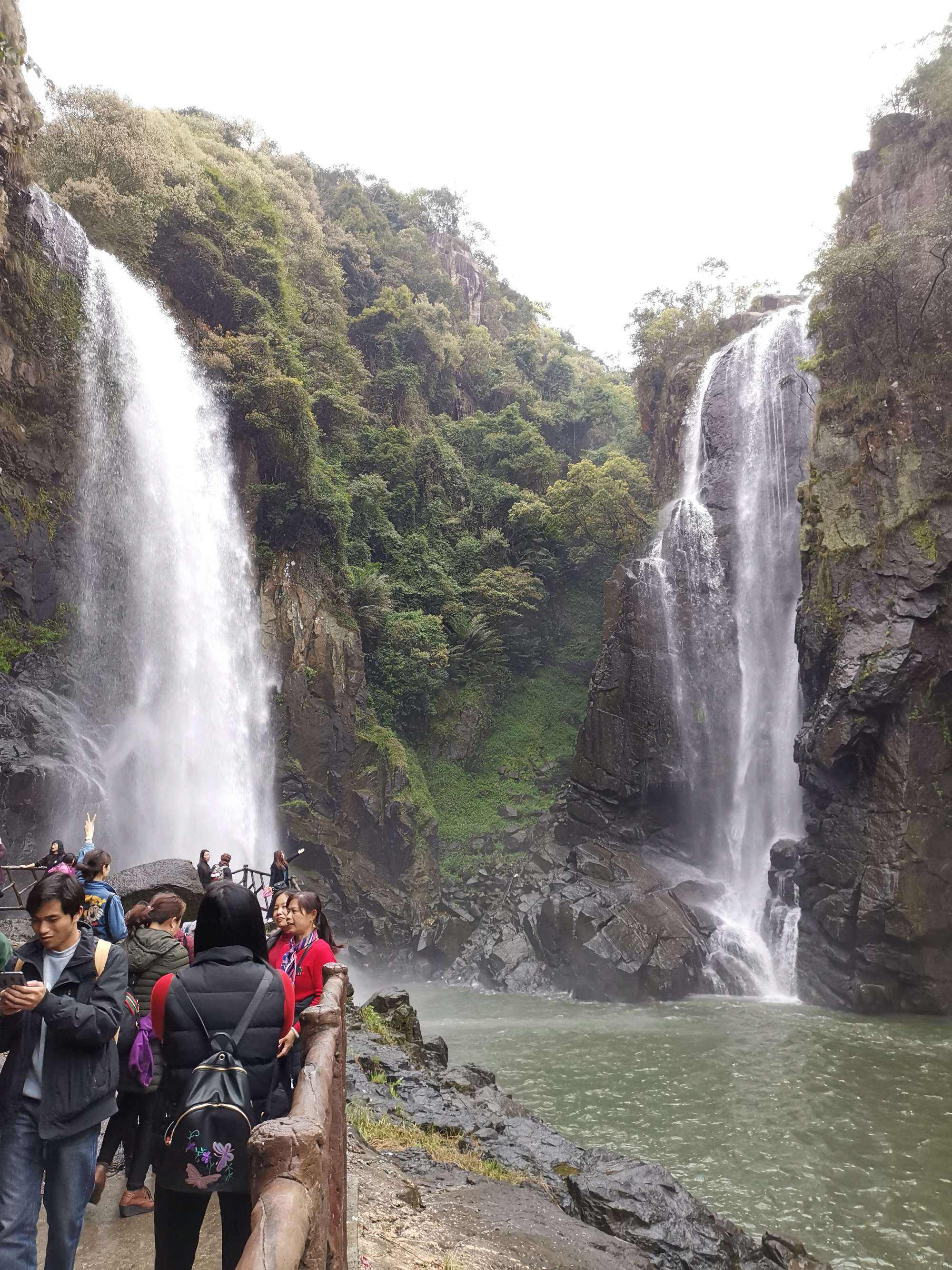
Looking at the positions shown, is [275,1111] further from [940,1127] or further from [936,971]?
[936,971]

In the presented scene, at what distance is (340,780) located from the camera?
1991cm

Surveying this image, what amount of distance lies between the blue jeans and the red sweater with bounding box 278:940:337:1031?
1.13 meters

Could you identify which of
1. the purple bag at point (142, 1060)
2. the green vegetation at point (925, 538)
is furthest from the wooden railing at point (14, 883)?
the green vegetation at point (925, 538)

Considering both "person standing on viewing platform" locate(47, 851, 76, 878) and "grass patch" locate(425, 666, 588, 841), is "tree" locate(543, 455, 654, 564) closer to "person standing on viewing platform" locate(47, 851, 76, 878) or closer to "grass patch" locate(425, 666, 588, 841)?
"grass patch" locate(425, 666, 588, 841)

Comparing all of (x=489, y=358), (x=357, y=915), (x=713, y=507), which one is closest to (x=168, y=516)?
(x=357, y=915)

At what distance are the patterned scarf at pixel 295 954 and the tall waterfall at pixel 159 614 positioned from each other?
1203cm

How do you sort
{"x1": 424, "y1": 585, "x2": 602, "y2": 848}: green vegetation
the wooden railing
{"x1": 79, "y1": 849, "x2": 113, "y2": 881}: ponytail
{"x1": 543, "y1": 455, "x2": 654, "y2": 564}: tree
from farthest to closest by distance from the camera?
{"x1": 543, "y1": 455, "x2": 654, "y2": 564}: tree, {"x1": 424, "y1": 585, "x2": 602, "y2": 848}: green vegetation, the wooden railing, {"x1": 79, "y1": 849, "x2": 113, "y2": 881}: ponytail

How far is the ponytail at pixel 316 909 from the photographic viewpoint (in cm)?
407

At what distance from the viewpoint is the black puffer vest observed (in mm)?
2611

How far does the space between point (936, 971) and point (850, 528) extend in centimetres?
803

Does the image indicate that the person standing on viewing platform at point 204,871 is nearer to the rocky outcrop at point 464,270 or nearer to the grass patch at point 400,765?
the grass patch at point 400,765

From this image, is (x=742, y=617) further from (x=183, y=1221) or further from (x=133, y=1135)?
(x=183, y=1221)

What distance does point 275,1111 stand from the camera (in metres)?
2.82

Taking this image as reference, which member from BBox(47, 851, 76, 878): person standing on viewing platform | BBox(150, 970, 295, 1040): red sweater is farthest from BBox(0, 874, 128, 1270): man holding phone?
BBox(47, 851, 76, 878): person standing on viewing platform
